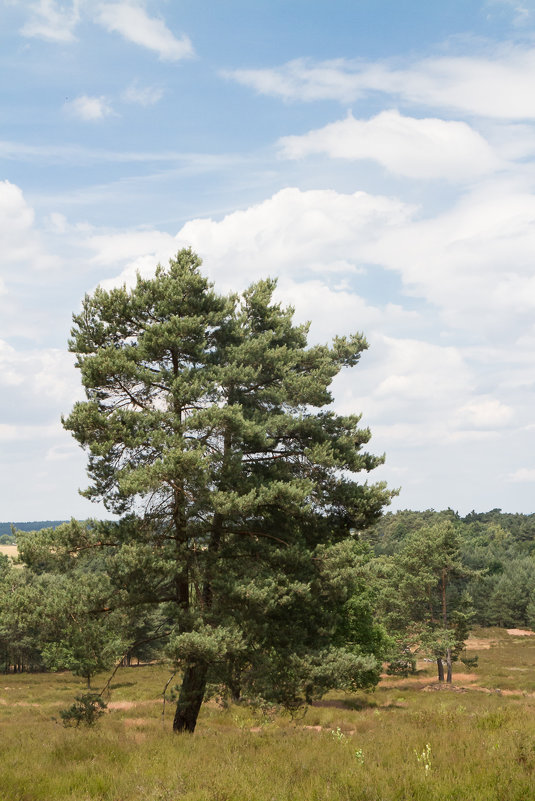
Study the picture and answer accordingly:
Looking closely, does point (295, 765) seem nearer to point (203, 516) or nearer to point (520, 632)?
point (203, 516)

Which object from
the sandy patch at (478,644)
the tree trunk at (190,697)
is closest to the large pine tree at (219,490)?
the tree trunk at (190,697)

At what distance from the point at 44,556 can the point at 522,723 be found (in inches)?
414

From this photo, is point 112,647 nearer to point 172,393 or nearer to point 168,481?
point 168,481

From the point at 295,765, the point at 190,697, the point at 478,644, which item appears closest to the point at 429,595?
the point at 190,697

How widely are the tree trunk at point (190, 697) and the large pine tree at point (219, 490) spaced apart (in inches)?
1.3

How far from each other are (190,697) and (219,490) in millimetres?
5197

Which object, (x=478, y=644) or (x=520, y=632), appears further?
(x=520, y=632)

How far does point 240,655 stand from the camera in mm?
13836

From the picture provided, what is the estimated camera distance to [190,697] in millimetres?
14523

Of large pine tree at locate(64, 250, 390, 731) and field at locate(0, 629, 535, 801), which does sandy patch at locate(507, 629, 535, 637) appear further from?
field at locate(0, 629, 535, 801)

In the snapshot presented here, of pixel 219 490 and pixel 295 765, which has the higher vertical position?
pixel 219 490

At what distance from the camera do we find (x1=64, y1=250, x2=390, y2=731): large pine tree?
43.9 feet

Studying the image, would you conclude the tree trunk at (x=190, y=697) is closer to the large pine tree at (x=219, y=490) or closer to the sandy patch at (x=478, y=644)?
the large pine tree at (x=219, y=490)

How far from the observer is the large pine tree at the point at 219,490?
43.9 ft
